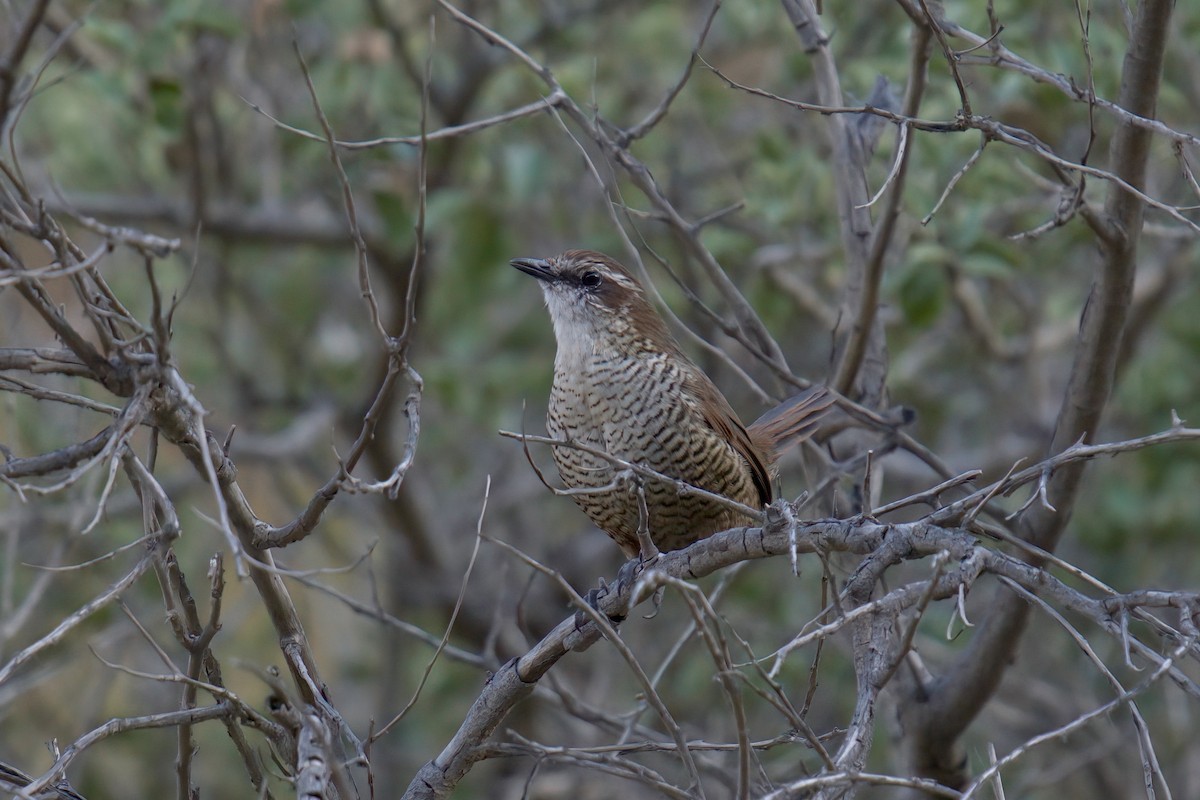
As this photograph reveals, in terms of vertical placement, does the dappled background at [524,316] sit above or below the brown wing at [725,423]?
above

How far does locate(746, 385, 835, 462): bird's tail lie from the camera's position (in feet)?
14.5

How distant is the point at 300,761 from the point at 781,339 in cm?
580

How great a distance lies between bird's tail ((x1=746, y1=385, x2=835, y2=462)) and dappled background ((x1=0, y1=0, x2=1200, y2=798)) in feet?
0.70

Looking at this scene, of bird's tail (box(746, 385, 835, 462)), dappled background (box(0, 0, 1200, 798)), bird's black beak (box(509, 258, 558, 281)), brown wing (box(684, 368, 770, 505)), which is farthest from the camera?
dappled background (box(0, 0, 1200, 798))

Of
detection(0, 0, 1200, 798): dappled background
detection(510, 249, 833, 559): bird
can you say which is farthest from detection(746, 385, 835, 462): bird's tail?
detection(0, 0, 1200, 798): dappled background

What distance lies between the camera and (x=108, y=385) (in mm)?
2262

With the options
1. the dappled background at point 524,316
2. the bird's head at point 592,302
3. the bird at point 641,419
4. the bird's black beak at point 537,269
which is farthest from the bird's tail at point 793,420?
the bird's black beak at point 537,269

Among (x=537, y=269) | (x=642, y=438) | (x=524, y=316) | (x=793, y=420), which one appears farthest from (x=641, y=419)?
(x=524, y=316)

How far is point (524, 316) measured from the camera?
7922 mm

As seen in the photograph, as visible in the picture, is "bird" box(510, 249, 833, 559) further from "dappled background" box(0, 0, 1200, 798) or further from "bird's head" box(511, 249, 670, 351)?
"dappled background" box(0, 0, 1200, 798)

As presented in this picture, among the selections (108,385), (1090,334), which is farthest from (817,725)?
(108,385)

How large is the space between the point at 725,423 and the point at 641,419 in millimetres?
333

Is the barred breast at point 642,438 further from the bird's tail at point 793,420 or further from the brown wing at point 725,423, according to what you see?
the bird's tail at point 793,420

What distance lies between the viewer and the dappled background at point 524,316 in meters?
5.59
